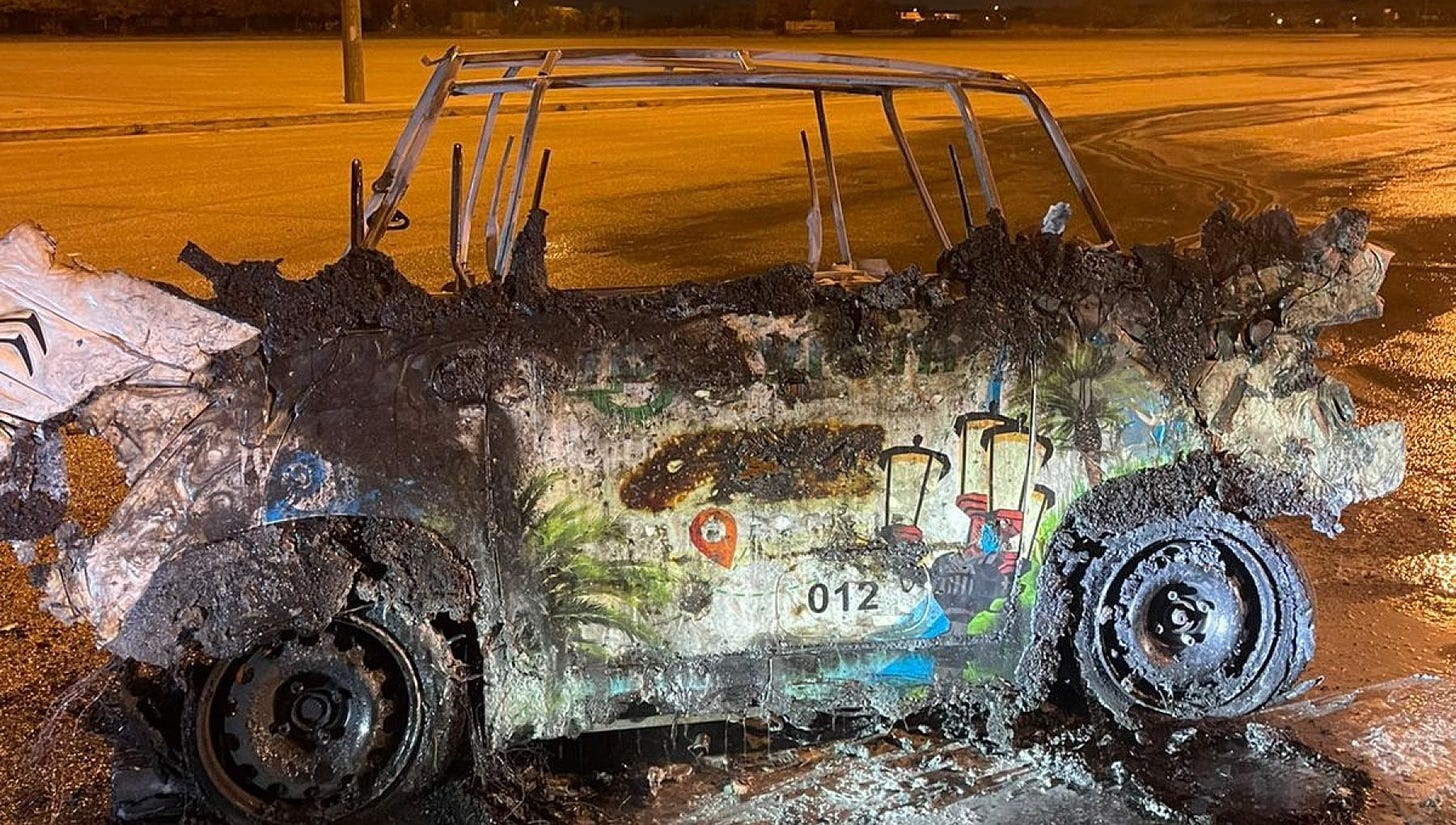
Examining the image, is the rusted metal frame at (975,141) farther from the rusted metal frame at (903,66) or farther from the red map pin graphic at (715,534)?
the red map pin graphic at (715,534)

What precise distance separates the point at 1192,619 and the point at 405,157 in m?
2.70

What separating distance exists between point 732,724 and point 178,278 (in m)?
7.12

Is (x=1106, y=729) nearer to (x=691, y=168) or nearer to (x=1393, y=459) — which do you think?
(x=1393, y=459)

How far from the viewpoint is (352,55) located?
72.8ft

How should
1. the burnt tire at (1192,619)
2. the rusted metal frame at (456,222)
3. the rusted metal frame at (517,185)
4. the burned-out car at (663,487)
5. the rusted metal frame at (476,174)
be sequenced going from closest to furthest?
the burned-out car at (663,487)
the burnt tire at (1192,619)
the rusted metal frame at (517,185)
the rusted metal frame at (456,222)
the rusted metal frame at (476,174)

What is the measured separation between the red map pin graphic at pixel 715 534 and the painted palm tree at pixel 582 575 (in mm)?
120

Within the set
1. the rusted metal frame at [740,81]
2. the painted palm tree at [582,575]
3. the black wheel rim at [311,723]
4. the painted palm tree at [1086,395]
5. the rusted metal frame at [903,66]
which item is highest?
the rusted metal frame at [903,66]

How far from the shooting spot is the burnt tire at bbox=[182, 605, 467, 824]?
3096mm

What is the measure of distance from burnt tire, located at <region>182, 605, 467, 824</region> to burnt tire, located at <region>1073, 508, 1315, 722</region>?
5.90ft

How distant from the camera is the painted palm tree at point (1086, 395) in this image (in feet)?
10.8

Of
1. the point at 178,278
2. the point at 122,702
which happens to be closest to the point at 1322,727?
the point at 122,702

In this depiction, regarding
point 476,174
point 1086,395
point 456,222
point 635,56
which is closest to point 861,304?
point 1086,395

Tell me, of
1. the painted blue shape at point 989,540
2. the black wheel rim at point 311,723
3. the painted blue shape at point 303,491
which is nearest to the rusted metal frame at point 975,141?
the painted blue shape at point 989,540

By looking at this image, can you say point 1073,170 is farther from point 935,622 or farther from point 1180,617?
point 935,622
